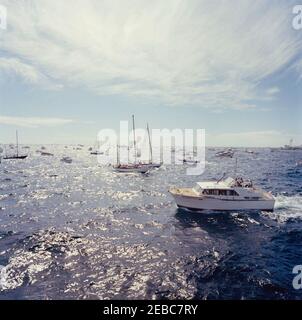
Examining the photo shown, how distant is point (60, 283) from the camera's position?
1759 cm

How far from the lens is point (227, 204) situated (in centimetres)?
3462

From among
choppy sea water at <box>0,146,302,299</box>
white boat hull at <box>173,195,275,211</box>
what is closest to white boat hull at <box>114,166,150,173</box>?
choppy sea water at <box>0,146,302,299</box>

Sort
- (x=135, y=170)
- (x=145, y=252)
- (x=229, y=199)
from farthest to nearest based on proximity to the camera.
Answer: (x=135, y=170) < (x=229, y=199) < (x=145, y=252)

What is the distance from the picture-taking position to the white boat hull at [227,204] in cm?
3453

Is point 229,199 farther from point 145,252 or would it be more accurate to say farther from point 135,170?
point 135,170

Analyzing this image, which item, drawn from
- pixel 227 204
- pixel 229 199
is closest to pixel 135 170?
pixel 227 204

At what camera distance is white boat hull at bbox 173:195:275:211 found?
3453cm

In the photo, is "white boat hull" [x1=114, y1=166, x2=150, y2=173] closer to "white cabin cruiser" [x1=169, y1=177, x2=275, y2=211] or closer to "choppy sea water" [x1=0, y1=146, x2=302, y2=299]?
"choppy sea water" [x1=0, y1=146, x2=302, y2=299]

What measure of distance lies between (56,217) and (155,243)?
15.0m

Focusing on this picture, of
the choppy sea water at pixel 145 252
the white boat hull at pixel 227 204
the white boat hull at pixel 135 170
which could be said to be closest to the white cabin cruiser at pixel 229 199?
the white boat hull at pixel 227 204

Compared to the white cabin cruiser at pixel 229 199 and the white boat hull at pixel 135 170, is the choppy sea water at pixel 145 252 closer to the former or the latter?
the white cabin cruiser at pixel 229 199
